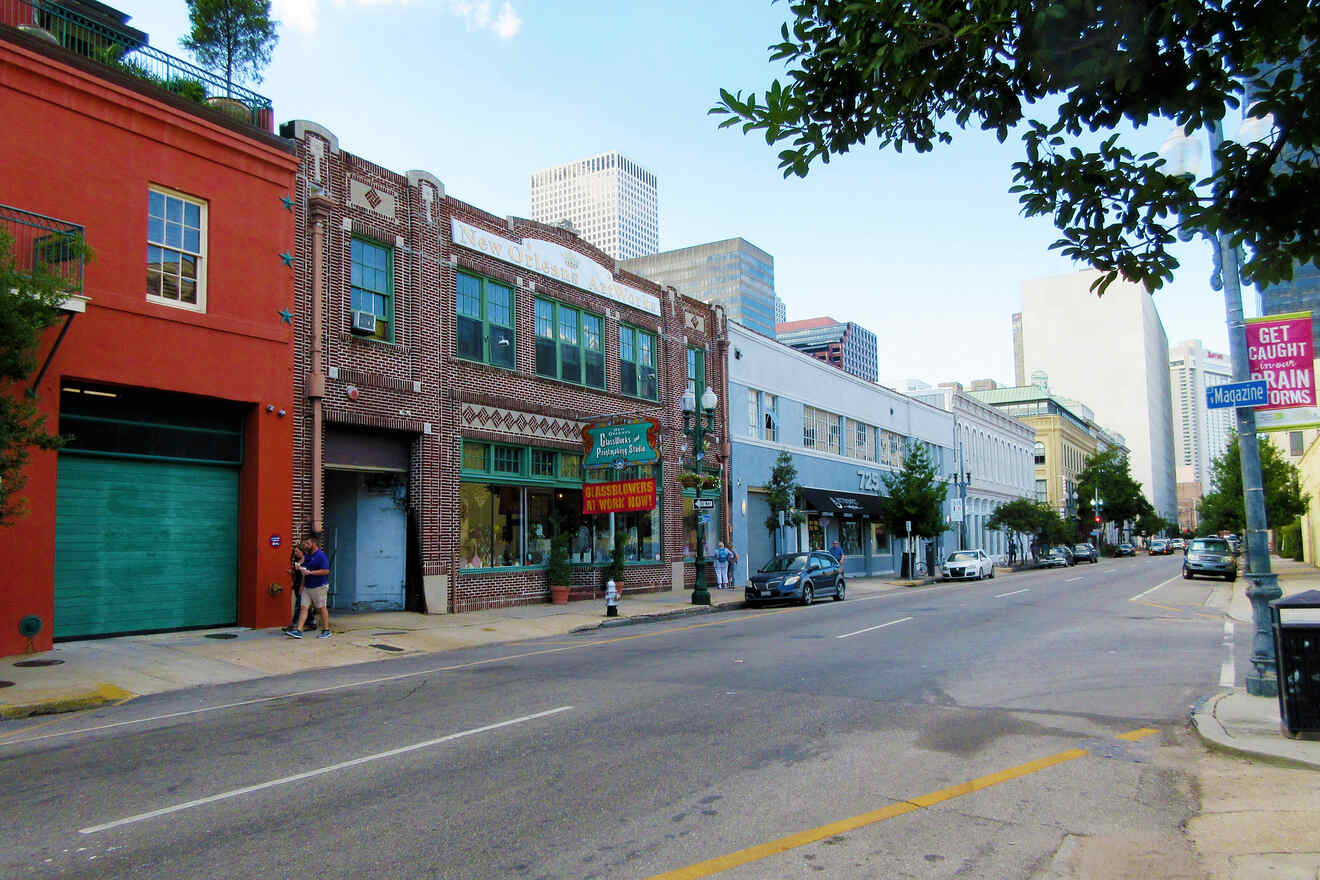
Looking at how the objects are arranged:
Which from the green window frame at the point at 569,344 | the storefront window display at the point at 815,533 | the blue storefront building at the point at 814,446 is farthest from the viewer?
the storefront window display at the point at 815,533

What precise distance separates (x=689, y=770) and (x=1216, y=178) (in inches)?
203

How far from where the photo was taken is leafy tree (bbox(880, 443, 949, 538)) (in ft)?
132

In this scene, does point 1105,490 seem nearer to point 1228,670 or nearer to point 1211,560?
point 1211,560

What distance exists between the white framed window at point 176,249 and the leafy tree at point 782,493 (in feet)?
68.8

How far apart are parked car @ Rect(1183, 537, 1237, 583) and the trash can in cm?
3239

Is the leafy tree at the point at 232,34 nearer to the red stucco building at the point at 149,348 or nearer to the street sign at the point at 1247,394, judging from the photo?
the red stucco building at the point at 149,348

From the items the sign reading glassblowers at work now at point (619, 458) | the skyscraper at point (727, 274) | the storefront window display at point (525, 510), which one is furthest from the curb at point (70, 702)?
the skyscraper at point (727, 274)

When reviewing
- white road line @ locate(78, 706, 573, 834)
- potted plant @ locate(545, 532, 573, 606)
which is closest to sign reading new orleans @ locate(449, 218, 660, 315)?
potted plant @ locate(545, 532, 573, 606)

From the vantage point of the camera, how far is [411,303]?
20.5m

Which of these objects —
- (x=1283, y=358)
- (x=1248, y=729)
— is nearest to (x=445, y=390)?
(x=1283, y=358)

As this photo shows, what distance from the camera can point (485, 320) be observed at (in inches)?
885

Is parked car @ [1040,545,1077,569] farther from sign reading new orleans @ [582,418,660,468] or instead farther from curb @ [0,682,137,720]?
curb @ [0,682,137,720]

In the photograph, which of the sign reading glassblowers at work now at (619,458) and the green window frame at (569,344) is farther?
the green window frame at (569,344)

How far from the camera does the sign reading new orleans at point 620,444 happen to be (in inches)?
901
